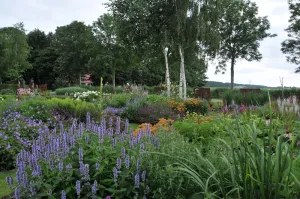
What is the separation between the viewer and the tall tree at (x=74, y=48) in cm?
4516

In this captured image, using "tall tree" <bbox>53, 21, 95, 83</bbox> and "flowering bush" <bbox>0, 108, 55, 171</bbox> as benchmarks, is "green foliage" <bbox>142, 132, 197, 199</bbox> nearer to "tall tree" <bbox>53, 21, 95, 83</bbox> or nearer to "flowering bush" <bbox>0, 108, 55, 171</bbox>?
"flowering bush" <bbox>0, 108, 55, 171</bbox>

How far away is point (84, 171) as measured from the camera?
2.68 metres

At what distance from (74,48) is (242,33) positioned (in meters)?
23.4

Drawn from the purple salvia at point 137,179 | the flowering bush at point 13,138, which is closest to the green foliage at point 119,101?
the flowering bush at point 13,138

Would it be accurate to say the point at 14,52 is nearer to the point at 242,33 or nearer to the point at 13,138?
the point at 242,33

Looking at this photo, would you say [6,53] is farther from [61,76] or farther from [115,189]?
[115,189]

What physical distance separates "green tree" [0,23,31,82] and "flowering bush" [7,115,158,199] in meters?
39.8

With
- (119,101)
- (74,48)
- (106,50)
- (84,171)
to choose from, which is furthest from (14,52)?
(84,171)

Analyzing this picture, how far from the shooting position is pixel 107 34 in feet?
135

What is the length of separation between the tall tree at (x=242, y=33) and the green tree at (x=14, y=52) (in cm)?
2496

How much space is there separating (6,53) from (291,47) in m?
33.0

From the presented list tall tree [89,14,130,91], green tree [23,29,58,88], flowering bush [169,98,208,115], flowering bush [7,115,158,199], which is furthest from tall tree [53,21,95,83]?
flowering bush [7,115,158,199]

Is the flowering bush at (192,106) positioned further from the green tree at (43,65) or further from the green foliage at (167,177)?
the green tree at (43,65)

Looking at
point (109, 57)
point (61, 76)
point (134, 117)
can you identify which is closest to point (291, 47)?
point (109, 57)
